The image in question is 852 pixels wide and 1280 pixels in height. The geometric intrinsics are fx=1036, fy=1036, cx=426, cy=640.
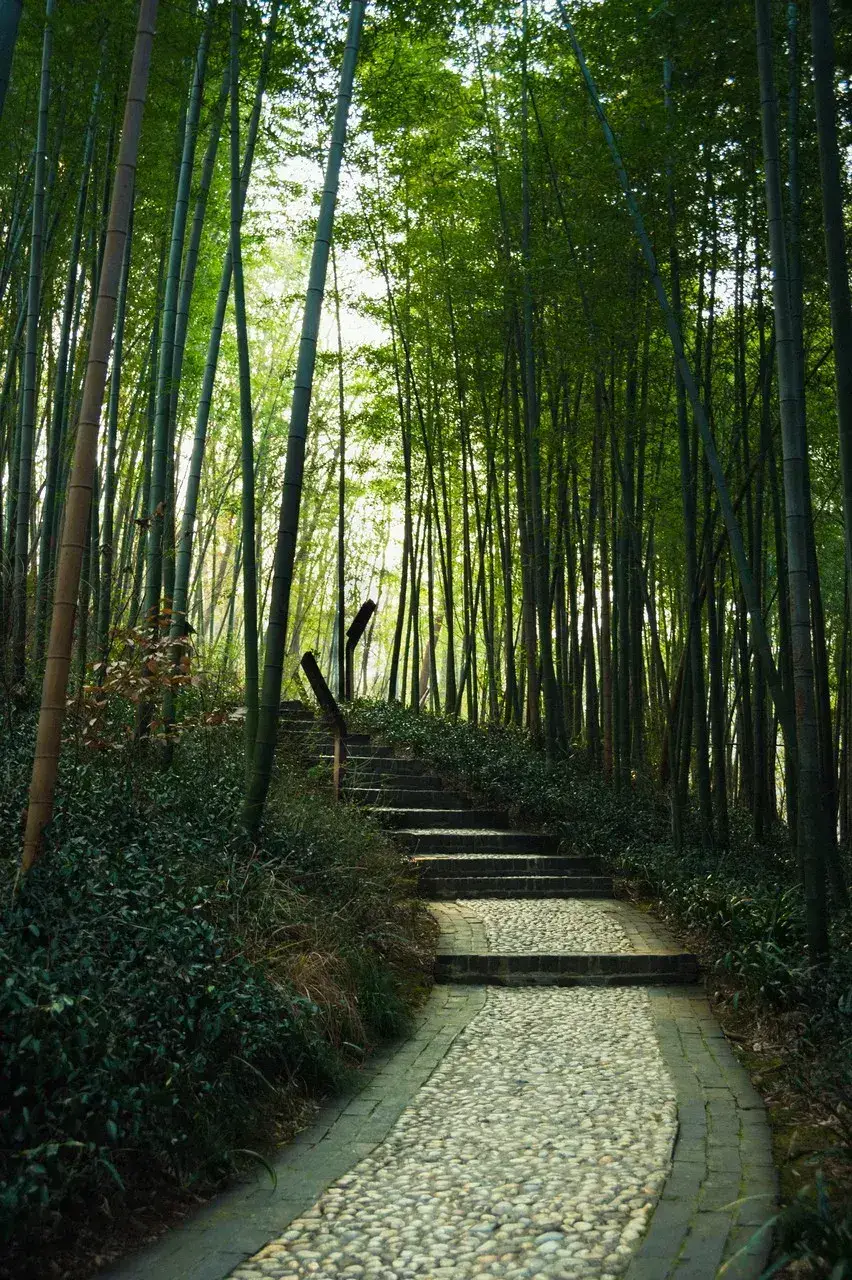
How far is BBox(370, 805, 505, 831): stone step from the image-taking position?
6793 millimetres

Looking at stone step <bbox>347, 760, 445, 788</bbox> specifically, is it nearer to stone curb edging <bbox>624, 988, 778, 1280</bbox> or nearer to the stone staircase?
the stone staircase

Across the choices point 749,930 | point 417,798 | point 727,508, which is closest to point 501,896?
point 417,798

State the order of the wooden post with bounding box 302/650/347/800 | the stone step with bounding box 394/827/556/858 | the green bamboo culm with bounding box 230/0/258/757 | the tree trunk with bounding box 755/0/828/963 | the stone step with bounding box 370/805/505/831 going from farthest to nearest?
the stone step with bounding box 370/805/505/831, the stone step with bounding box 394/827/556/858, the wooden post with bounding box 302/650/347/800, the green bamboo culm with bounding box 230/0/258/757, the tree trunk with bounding box 755/0/828/963

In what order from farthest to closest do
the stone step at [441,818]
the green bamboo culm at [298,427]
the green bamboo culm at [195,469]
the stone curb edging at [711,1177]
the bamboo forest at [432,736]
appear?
the stone step at [441,818]
the green bamboo culm at [195,469]
the green bamboo culm at [298,427]
the bamboo forest at [432,736]
the stone curb edging at [711,1177]

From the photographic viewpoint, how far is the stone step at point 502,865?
602 centimetres

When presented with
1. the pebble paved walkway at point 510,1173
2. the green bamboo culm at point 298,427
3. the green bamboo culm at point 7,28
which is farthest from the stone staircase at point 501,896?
the green bamboo culm at point 7,28

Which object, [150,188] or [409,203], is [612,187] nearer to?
[150,188]

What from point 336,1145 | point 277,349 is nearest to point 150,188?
point 336,1145

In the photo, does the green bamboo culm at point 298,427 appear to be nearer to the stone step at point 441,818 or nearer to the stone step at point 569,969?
the stone step at point 569,969

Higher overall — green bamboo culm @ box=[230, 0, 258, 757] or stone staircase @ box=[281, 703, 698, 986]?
green bamboo culm @ box=[230, 0, 258, 757]

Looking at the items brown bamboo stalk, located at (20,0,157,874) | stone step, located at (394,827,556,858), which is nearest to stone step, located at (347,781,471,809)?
stone step, located at (394,827,556,858)

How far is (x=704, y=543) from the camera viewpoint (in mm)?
6133

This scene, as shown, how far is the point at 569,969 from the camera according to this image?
4566 mm

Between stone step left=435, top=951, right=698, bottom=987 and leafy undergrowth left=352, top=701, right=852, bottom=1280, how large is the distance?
19 centimetres
